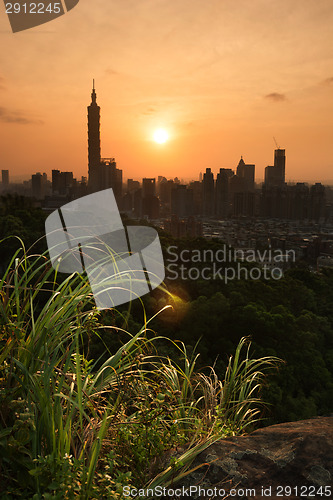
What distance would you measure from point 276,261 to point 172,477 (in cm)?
1596

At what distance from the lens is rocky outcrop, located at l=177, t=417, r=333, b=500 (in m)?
0.98

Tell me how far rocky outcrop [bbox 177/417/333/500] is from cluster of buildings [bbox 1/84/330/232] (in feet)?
53.0

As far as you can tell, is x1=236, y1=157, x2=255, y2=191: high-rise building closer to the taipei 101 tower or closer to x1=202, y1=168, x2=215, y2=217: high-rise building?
x1=202, y1=168, x2=215, y2=217: high-rise building

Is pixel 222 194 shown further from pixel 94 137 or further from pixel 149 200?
pixel 94 137

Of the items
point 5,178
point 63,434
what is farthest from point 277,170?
point 63,434

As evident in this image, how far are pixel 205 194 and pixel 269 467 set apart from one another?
23.9 m

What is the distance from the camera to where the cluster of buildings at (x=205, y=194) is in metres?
18.0

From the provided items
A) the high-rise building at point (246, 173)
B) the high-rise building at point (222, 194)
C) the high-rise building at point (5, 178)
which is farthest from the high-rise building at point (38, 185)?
the high-rise building at point (246, 173)

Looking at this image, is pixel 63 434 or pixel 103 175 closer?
pixel 63 434

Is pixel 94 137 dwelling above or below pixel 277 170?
above

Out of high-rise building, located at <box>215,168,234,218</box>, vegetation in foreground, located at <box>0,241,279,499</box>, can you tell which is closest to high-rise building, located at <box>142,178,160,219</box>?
high-rise building, located at <box>215,168,234,218</box>

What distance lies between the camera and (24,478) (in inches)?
38.9

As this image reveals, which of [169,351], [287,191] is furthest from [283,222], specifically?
[169,351]

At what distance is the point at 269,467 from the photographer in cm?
106
